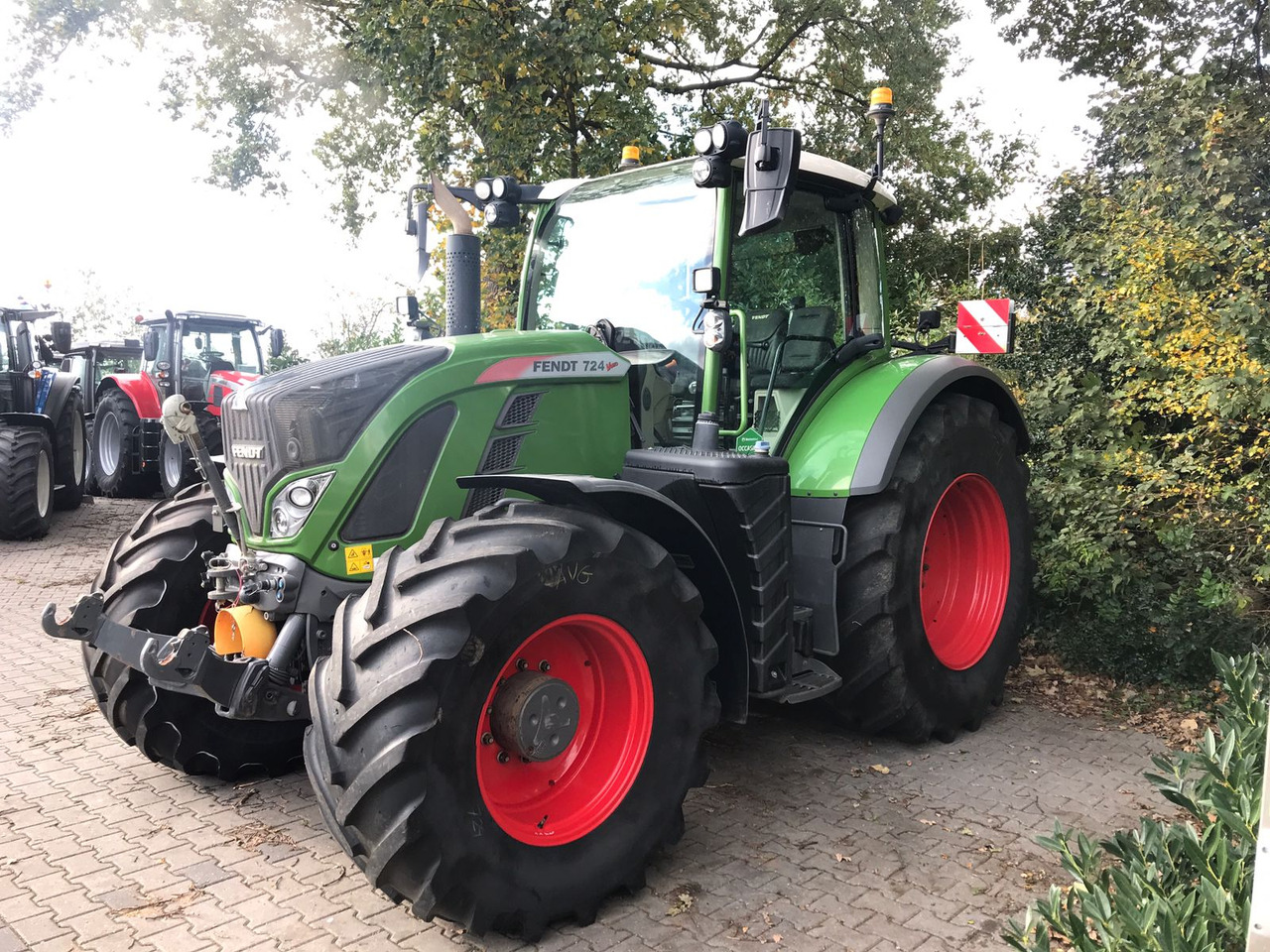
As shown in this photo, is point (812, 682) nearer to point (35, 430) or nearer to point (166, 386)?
point (35, 430)

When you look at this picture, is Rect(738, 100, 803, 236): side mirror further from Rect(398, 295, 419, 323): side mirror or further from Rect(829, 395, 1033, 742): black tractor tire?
Rect(398, 295, 419, 323): side mirror

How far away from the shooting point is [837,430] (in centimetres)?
403

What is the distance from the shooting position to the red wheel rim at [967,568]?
4.56 m

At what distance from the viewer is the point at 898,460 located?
4.07 metres

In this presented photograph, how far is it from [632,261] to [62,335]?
903cm

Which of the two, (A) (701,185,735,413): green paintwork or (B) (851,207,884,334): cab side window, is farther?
(B) (851,207,884,334): cab side window

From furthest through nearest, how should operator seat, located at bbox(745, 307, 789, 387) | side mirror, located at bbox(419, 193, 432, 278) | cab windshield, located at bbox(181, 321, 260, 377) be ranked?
1. cab windshield, located at bbox(181, 321, 260, 377)
2. side mirror, located at bbox(419, 193, 432, 278)
3. operator seat, located at bbox(745, 307, 789, 387)

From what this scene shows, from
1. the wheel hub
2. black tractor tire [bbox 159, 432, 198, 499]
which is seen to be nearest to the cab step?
the wheel hub

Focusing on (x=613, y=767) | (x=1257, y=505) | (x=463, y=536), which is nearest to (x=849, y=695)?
(x=613, y=767)

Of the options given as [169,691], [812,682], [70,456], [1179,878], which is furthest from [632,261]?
[70,456]

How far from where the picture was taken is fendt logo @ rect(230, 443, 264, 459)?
3104mm

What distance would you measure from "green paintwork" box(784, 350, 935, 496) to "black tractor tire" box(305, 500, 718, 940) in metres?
1.13

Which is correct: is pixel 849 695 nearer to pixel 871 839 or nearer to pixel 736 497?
pixel 871 839

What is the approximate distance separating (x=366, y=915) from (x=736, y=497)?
173cm
